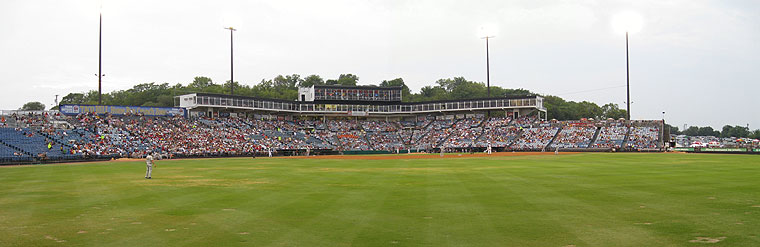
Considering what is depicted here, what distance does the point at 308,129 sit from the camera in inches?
3460

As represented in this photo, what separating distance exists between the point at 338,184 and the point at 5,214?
469 inches

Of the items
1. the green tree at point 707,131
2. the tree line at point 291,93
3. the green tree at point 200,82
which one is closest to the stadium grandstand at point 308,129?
the tree line at point 291,93

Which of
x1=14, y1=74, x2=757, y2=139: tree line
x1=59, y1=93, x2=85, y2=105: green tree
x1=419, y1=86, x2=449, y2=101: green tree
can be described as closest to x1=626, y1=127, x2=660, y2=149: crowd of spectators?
x1=14, y1=74, x2=757, y2=139: tree line

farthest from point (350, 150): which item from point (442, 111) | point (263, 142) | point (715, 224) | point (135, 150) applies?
point (715, 224)

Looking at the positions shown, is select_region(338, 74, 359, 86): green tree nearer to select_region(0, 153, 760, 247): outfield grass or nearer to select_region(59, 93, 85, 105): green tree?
select_region(59, 93, 85, 105): green tree

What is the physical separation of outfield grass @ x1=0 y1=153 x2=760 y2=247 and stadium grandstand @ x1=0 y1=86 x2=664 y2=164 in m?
38.9

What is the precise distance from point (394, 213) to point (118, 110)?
67538 mm

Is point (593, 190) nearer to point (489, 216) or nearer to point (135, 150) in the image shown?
point (489, 216)

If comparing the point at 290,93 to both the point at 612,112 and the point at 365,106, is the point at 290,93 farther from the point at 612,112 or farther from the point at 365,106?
the point at 612,112

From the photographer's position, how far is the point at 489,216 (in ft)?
43.2

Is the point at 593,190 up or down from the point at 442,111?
down

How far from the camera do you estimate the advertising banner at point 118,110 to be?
66.3 m

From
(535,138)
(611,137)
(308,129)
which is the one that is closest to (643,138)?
(611,137)

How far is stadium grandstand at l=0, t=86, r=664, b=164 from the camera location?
190 feet
